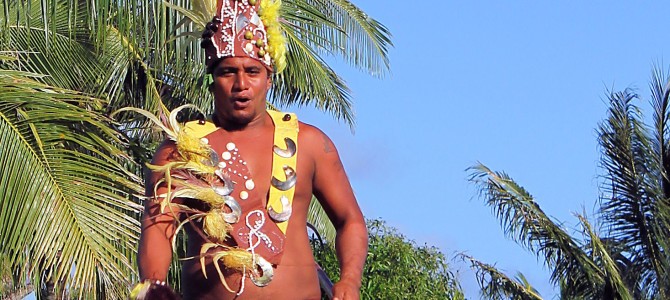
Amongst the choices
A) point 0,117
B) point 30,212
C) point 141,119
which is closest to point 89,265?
point 30,212

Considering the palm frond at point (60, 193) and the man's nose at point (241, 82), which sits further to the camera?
the palm frond at point (60, 193)

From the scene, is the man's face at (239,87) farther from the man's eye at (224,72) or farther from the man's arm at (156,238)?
the man's arm at (156,238)

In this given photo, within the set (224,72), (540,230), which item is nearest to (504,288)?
(540,230)

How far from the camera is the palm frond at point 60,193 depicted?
995 cm

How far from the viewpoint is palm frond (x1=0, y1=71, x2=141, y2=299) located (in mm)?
9945

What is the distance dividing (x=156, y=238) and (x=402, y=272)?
10.9 metres

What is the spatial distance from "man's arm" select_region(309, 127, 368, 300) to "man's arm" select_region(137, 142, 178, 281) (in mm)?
621

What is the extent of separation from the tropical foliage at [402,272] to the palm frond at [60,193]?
540 centimetres

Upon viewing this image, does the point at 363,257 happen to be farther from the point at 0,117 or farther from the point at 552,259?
the point at 552,259

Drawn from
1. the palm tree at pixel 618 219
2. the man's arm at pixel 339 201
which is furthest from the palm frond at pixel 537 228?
the man's arm at pixel 339 201

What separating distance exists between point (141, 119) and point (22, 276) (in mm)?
2531

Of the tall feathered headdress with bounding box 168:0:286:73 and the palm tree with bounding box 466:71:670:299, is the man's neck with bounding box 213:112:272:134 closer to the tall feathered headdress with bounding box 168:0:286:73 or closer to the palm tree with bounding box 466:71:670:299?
the tall feathered headdress with bounding box 168:0:286:73

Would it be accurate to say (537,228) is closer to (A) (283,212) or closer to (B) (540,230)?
(B) (540,230)

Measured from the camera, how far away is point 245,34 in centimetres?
591
